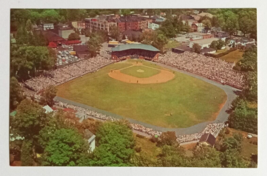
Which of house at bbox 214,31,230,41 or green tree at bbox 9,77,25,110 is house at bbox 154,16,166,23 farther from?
green tree at bbox 9,77,25,110

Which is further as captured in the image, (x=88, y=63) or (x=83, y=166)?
(x=88, y=63)

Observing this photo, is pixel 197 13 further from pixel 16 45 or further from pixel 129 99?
pixel 16 45

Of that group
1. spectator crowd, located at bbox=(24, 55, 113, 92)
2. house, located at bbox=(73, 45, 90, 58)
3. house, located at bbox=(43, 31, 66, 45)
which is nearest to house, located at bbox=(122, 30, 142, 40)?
spectator crowd, located at bbox=(24, 55, 113, 92)

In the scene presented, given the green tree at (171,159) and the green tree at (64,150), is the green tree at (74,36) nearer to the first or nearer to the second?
the green tree at (64,150)

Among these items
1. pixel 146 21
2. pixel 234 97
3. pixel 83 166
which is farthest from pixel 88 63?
pixel 234 97

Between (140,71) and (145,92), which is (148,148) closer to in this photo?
(145,92)
